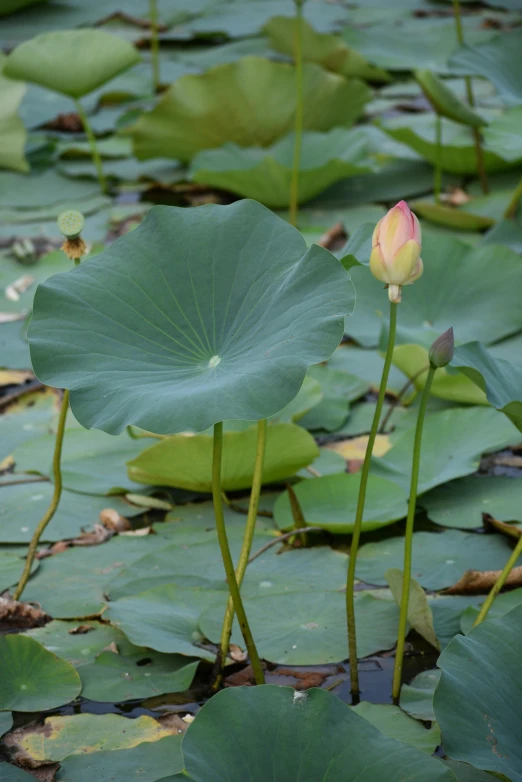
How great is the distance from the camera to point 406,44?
4.24m

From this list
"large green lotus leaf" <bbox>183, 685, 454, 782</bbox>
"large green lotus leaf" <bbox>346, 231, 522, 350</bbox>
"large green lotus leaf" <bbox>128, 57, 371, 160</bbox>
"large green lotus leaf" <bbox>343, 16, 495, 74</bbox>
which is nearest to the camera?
"large green lotus leaf" <bbox>183, 685, 454, 782</bbox>

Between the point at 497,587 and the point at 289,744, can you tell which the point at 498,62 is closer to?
the point at 497,587

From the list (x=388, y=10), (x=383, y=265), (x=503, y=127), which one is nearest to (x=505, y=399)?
(x=383, y=265)

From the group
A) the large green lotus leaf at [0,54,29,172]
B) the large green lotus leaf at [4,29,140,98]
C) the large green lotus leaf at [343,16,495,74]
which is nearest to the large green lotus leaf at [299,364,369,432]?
the large green lotus leaf at [4,29,140,98]

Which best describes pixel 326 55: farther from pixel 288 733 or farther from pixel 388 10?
pixel 288 733

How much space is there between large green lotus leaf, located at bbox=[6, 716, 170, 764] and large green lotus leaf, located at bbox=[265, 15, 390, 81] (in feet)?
10.7

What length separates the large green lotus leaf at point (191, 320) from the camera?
43.1 inches

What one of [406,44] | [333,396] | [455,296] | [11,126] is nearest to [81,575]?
[333,396]

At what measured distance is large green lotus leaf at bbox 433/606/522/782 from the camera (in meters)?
0.96

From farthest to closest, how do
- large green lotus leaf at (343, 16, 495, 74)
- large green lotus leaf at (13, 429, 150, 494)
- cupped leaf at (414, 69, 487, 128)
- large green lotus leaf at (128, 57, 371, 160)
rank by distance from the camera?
large green lotus leaf at (343, 16, 495, 74)
large green lotus leaf at (128, 57, 371, 160)
cupped leaf at (414, 69, 487, 128)
large green lotus leaf at (13, 429, 150, 494)

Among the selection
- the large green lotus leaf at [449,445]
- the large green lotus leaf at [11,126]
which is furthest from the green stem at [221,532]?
the large green lotus leaf at [11,126]

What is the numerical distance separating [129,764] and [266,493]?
2.40ft

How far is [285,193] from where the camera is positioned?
3.03 meters

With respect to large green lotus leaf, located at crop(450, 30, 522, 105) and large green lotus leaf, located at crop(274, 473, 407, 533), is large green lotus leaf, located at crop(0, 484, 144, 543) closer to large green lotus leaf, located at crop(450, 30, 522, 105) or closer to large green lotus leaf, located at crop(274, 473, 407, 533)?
large green lotus leaf, located at crop(274, 473, 407, 533)
